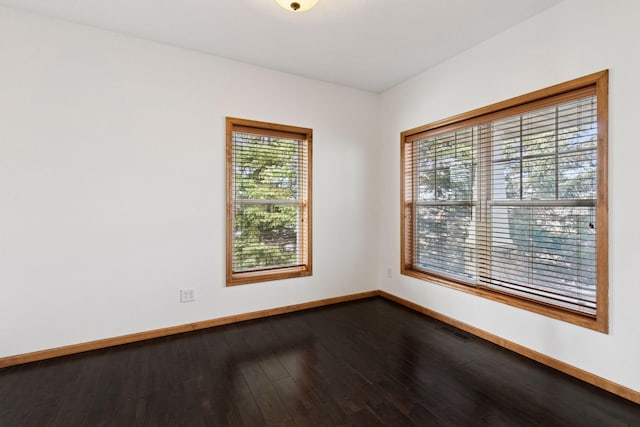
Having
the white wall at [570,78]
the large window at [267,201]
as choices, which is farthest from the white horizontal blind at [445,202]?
the large window at [267,201]

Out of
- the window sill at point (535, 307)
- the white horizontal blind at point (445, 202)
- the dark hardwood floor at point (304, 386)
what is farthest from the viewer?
the white horizontal blind at point (445, 202)

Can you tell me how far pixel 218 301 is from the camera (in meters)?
Answer: 3.24

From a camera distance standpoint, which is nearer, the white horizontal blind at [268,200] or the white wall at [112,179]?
the white wall at [112,179]

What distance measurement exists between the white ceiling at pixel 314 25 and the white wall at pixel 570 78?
0.70ft

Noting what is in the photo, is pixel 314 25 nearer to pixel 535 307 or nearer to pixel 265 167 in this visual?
pixel 265 167

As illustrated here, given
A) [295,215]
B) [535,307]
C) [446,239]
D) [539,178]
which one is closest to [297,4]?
[295,215]

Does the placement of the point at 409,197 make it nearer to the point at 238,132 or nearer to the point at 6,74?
the point at 238,132

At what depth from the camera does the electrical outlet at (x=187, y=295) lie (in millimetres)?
3057

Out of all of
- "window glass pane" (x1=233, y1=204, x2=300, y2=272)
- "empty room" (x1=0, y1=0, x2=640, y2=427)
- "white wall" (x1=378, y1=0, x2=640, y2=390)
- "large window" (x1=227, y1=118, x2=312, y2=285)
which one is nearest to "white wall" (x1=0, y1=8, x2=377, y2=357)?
"empty room" (x1=0, y1=0, x2=640, y2=427)

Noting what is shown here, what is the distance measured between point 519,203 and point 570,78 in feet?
3.31

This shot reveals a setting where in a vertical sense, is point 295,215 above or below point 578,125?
below

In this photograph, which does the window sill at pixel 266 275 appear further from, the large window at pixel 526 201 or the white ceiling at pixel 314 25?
the white ceiling at pixel 314 25

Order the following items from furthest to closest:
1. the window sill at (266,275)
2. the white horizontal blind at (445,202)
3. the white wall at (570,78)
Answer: the window sill at (266,275), the white horizontal blind at (445,202), the white wall at (570,78)

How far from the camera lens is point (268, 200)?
11.7 ft
